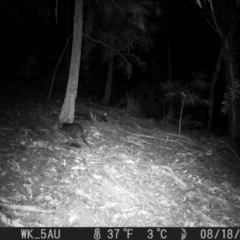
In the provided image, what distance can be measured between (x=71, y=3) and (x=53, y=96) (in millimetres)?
3991

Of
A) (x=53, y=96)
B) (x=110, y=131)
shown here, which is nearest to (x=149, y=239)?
(x=110, y=131)

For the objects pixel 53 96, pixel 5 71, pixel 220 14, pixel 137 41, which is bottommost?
pixel 53 96

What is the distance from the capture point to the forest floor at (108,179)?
3633 mm

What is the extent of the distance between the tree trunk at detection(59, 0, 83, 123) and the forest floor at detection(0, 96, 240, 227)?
52 cm

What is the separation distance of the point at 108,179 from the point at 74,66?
281 centimetres

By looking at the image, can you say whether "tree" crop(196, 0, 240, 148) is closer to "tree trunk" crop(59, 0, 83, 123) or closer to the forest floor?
the forest floor

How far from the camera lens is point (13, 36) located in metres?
10.2

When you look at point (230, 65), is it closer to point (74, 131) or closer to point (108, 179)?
point (74, 131)

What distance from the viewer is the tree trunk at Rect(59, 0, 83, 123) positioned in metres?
5.88

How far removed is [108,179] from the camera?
14.9ft

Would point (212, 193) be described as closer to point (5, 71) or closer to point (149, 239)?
point (149, 239)

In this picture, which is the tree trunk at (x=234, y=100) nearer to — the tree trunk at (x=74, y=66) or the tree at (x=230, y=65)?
the tree at (x=230, y=65)

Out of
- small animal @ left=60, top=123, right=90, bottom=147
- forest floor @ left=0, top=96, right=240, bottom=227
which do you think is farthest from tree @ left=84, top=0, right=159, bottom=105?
forest floor @ left=0, top=96, right=240, bottom=227

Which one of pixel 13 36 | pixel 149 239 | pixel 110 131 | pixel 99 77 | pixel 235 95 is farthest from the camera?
pixel 99 77
